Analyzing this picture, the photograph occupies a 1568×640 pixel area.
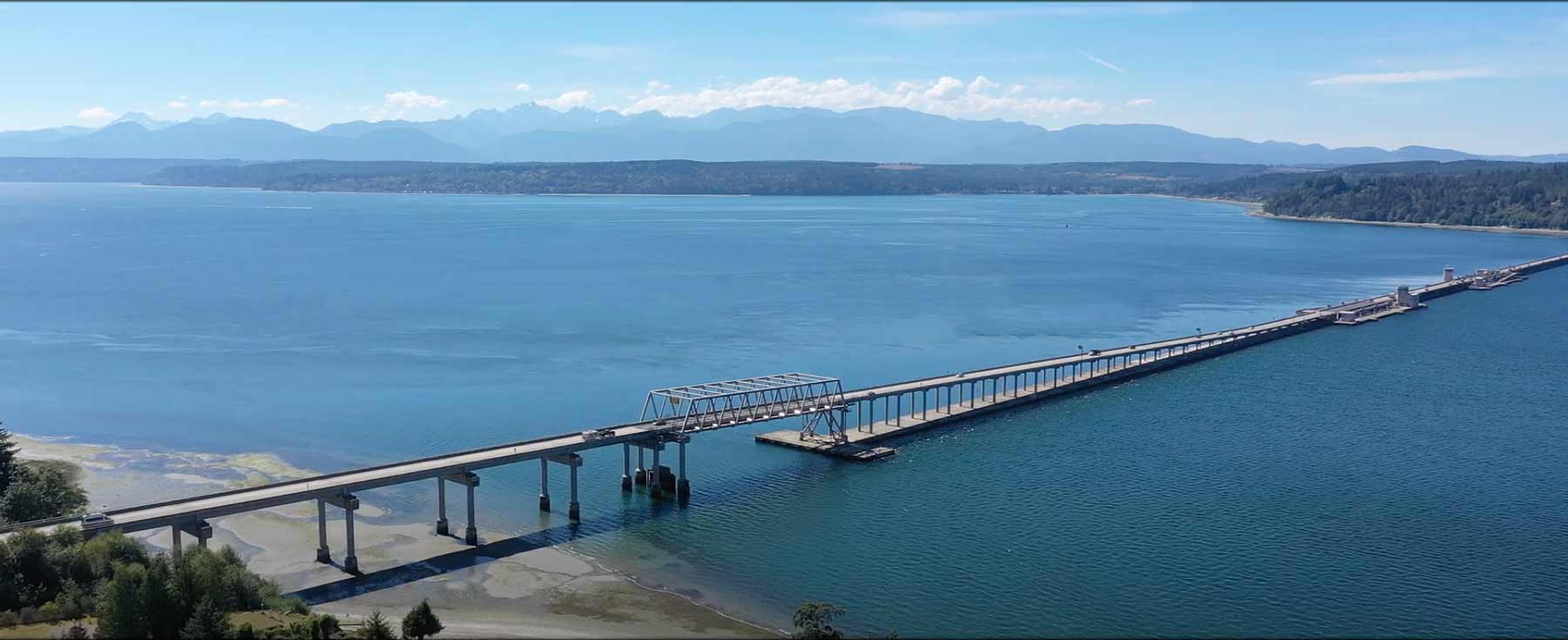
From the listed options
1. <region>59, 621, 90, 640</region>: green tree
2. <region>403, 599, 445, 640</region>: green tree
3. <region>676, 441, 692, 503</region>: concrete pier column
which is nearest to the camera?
<region>59, 621, 90, 640</region>: green tree

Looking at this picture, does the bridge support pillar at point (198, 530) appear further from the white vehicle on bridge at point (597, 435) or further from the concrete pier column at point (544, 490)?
the white vehicle on bridge at point (597, 435)

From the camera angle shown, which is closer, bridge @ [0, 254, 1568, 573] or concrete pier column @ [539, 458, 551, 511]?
bridge @ [0, 254, 1568, 573]

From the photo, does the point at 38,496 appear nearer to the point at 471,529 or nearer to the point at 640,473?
the point at 471,529

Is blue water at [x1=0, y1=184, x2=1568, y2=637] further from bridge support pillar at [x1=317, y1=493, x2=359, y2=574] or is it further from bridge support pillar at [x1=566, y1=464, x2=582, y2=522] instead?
bridge support pillar at [x1=317, y1=493, x2=359, y2=574]

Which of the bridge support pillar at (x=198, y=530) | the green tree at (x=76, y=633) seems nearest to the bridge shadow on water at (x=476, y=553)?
the bridge support pillar at (x=198, y=530)

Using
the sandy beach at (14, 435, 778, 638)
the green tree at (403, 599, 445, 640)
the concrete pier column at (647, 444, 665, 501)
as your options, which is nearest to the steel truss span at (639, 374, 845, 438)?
the concrete pier column at (647, 444, 665, 501)

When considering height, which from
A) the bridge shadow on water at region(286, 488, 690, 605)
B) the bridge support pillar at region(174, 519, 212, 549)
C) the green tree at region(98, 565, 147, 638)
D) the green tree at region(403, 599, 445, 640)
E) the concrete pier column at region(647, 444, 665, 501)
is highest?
the green tree at region(98, 565, 147, 638)
